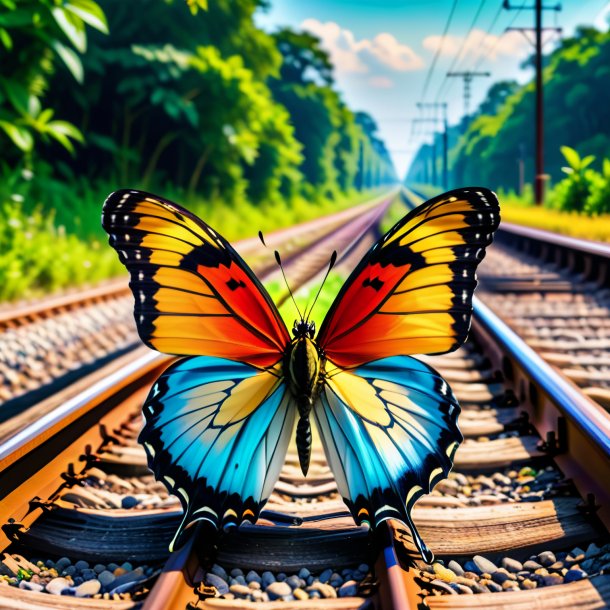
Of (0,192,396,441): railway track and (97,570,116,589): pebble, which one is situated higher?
(97,570,116,589): pebble

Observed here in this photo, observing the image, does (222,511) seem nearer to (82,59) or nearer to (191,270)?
(191,270)

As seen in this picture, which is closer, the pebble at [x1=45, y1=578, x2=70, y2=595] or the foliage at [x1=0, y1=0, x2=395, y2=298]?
the pebble at [x1=45, y1=578, x2=70, y2=595]

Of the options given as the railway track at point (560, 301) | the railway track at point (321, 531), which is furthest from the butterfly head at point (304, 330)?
the railway track at point (560, 301)

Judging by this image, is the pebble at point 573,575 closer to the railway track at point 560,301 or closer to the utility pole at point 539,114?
the railway track at point 560,301

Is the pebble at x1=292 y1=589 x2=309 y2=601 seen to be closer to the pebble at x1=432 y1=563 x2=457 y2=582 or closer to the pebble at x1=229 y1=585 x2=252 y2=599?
the pebble at x1=229 y1=585 x2=252 y2=599

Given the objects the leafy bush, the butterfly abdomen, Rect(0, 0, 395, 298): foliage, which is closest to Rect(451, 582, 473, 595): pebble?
the butterfly abdomen

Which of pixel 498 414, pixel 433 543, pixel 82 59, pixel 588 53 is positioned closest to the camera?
pixel 433 543

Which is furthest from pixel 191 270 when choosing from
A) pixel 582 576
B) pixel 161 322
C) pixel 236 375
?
pixel 582 576
